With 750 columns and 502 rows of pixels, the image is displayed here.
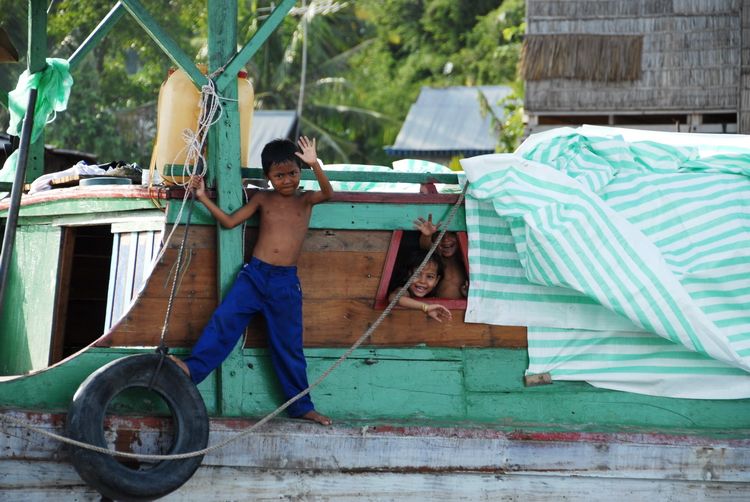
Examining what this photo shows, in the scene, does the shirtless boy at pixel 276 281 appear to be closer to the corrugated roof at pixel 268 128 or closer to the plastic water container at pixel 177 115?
the plastic water container at pixel 177 115

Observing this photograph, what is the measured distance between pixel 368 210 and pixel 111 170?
1670 millimetres

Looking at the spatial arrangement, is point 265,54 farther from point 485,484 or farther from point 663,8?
point 485,484

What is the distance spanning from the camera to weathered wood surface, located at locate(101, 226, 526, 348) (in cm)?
446

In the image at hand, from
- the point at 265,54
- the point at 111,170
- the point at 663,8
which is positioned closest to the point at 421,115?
the point at 265,54

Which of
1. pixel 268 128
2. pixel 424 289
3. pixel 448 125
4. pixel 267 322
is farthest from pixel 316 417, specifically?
pixel 448 125

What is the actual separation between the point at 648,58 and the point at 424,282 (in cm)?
807

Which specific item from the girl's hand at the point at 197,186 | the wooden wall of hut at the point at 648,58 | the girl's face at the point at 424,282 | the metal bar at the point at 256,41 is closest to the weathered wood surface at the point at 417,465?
the girl's face at the point at 424,282

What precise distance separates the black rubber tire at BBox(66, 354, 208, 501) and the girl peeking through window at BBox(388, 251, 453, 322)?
102 cm

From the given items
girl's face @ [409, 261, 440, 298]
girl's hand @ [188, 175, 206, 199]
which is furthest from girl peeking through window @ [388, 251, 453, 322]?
girl's hand @ [188, 175, 206, 199]

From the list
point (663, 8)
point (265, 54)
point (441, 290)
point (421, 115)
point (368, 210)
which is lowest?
point (441, 290)

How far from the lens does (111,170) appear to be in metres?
5.44

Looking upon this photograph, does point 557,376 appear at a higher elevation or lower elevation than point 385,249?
lower

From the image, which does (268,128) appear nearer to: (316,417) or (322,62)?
(322,62)

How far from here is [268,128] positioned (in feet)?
70.9
